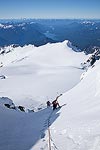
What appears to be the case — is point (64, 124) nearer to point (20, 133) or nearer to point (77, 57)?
point (20, 133)

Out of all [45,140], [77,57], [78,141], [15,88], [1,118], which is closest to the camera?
[78,141]

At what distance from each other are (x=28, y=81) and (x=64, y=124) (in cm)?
6567

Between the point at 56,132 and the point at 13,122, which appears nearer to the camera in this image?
the point at 56,132

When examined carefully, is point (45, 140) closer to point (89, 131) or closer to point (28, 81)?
point (89, 131)

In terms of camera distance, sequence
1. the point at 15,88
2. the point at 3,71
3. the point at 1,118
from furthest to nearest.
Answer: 1. the point at 3,71
2. the point at 15,88
3. the point at 1,118

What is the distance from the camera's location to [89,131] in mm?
15508

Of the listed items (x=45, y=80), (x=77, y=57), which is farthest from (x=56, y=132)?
(x=77, y=57)

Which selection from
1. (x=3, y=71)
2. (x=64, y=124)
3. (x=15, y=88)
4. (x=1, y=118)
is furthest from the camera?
(x=3, y=71)

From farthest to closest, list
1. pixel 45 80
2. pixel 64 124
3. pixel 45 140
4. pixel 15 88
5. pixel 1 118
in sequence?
pixel 45 80, pixel 15 88, pixel 1 118, pixel 64 124, pixel 45 140

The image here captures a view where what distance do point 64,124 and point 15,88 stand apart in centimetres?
5501

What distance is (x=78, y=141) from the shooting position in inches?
590

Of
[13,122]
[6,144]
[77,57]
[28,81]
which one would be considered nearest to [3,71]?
[28,81]

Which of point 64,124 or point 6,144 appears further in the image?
point 64,124

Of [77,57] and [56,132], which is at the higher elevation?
[77,57]
